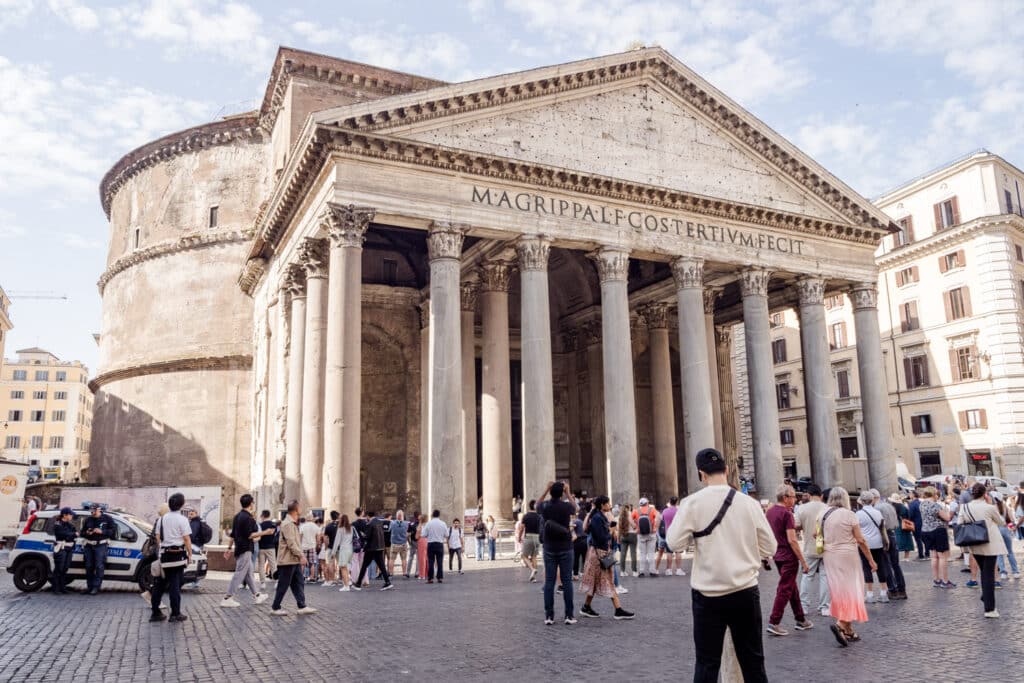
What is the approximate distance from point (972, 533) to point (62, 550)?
13071 millimetres

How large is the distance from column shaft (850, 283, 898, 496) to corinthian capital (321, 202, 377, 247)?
1565 centimetres

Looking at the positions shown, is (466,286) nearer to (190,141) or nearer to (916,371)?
(190,141)

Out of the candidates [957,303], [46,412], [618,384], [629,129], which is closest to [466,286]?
[618,384]

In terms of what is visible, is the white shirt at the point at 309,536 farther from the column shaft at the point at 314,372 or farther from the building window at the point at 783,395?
the building window at the point at 783,395

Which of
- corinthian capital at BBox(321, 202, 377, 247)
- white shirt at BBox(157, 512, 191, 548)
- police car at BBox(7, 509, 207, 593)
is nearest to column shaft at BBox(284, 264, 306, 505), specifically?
corinthian capital at BBox(321, 202, 377, 247)

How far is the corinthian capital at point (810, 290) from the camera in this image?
915 inches

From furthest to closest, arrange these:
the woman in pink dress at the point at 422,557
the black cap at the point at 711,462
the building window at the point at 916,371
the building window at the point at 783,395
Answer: the building window at the point at 783,395 → the building window at the point at 916,371 → the woman in pink dress at the point at 422,557 → the black cap at the point at 711,462

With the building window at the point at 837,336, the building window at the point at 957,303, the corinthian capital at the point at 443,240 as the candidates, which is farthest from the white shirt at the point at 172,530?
the building window at the point at 837,336

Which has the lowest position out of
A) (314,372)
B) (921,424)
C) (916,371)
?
(921,424)

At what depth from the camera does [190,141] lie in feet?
101

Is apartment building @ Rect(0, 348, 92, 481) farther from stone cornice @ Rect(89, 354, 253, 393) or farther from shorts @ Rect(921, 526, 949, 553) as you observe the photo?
shorts @ Rect(921, 526, 949, 553)

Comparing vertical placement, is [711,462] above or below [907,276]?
below

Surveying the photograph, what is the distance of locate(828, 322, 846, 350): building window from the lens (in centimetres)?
3653

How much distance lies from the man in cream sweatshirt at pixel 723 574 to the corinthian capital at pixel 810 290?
2049cm
